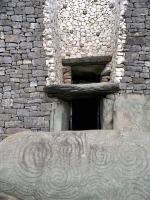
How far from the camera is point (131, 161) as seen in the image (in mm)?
3109

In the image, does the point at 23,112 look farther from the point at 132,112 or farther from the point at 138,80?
the point at 138,80

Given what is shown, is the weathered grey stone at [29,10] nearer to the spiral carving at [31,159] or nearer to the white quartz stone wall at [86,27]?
the white quartz stone wall at [86,27]

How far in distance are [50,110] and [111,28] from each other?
2.49m

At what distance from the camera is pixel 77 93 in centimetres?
529

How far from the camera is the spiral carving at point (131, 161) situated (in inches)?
119

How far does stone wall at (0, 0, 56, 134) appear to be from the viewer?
17.2ft

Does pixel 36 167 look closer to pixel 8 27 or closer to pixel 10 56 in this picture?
pixel 10 56

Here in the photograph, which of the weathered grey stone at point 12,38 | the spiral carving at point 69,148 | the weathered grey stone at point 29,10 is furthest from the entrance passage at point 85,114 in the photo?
the spiral carving at point 69,148

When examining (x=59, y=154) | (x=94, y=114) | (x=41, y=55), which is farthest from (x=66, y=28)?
(x=59, y=154)

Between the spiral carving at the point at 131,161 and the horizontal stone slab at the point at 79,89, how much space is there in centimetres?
208

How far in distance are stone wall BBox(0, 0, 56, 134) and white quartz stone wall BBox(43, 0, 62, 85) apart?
0.28 ft

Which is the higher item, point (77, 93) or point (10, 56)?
point (10, 56)

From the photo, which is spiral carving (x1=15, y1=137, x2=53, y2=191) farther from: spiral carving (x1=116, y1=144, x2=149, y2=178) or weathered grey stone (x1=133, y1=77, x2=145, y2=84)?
weathered grey stone (x1=133, y1=77, x2=145, y2=84)

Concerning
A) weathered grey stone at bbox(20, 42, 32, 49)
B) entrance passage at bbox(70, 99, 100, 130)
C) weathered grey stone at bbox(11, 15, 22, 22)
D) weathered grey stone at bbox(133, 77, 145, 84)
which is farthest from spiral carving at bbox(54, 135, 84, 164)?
entrance passage at bbox(70, 99, 100, 130)
